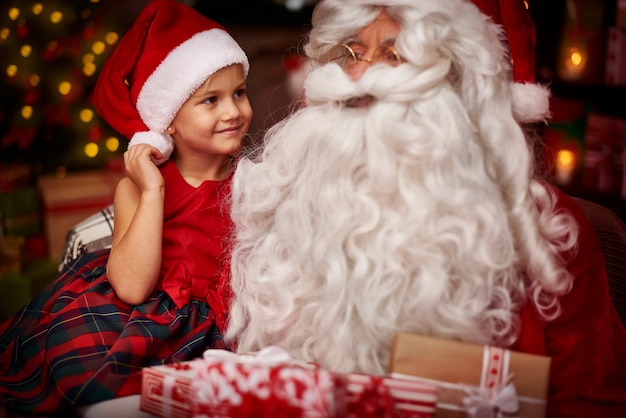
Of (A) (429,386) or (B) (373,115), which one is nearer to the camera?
(A) (429,386)

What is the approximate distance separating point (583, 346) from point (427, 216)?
41 centimetres

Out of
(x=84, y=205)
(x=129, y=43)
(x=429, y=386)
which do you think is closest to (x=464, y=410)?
(x=429, y=386)

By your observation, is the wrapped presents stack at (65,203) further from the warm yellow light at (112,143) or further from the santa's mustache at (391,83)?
the santa's mustache at (391,83)

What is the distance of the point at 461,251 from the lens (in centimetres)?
118

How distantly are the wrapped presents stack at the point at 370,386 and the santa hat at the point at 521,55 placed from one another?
1.57 feet

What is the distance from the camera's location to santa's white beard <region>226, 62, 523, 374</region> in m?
1.19

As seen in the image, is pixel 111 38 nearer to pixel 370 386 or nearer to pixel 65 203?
pixel 65 203

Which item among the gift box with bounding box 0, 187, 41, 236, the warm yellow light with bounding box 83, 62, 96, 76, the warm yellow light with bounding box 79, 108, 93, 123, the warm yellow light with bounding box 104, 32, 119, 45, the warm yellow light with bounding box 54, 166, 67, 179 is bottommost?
the gift box with bounding box 0, 187, 41, 236

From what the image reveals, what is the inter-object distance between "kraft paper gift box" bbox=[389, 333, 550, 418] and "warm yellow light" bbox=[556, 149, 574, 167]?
78.3 inches

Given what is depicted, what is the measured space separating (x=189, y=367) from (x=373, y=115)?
1.82 ft

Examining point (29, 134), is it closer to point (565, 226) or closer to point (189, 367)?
point (189, 367)

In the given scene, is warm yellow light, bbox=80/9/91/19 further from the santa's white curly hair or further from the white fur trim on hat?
the santa's white curly hair

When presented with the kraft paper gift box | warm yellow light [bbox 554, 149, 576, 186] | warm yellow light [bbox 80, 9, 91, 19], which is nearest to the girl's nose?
the kraft paper gift box

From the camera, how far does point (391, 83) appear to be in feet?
3.94
